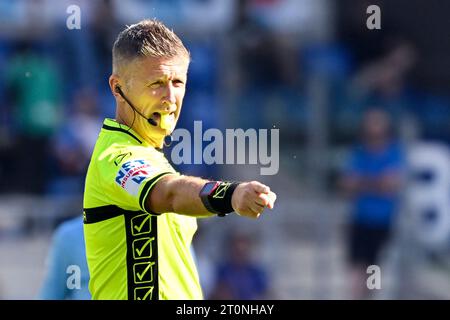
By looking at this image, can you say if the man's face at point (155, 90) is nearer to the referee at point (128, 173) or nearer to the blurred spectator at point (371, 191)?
the referee at point (128, 173)

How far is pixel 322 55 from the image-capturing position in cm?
1027

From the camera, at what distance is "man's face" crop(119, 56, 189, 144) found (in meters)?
3.98

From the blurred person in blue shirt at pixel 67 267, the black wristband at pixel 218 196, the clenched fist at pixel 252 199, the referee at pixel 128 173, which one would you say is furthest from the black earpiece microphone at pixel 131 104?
the blurred person in blue shirt at pixel 67 267

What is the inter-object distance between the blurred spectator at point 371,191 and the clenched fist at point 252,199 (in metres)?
5.78

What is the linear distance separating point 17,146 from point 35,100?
474mm

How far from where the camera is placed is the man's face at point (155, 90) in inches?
157

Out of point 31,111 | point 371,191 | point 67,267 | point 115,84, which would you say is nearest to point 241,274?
point 371,191

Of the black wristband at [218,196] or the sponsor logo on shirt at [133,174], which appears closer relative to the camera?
the black wristband at [218,196]

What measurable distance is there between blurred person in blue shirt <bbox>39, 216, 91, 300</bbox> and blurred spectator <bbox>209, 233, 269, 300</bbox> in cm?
341

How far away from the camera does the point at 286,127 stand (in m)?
10.1

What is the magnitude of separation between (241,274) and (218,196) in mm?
5551

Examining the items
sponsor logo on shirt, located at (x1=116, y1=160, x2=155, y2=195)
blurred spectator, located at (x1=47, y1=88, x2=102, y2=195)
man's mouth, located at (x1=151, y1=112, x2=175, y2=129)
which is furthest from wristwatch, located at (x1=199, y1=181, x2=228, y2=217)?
blurred spectator, located at (x1=47, y1=88, x2=102, y2=195)

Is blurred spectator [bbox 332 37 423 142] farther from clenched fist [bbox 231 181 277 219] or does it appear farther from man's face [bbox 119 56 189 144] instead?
clenched fist [bbox 231 181 277 219]

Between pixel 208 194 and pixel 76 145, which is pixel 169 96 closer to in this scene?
pixel 208 194
